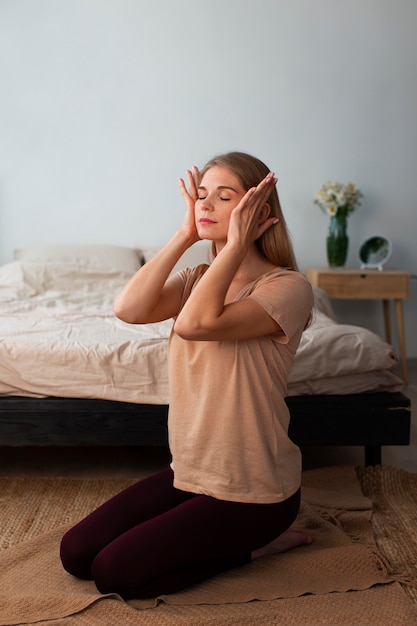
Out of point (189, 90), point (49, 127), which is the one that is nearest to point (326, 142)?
point (189, 90)

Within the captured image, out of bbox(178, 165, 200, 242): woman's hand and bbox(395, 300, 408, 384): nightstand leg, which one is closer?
bbox(178, 165, 200, 242): woman's hand

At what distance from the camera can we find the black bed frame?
2.26 m

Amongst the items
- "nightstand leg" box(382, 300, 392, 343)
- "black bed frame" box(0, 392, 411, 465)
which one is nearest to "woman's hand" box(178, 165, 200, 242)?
"black bed frame" box(0, 392, 411, 465)

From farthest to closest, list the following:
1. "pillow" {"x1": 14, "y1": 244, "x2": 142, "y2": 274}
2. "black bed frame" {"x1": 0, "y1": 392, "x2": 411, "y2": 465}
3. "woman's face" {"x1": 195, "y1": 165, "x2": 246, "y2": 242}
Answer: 1. "pillow" {"x1": 14, "y1": 244, "x2": 142, "y2": 274}
2. "black bed frame" {"x1": 0, "y1": 392, "x2": 411, "y2": 465}
3. "woman's face" {"x1": 195, "y1": 165, "x2": 246, "y2": 242}

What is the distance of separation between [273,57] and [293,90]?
9.1 inches

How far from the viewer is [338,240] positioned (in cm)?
420

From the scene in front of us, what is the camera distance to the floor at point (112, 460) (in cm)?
248

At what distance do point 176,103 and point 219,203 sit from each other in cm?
294

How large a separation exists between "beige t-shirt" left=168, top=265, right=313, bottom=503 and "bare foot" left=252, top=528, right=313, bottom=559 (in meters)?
0.26

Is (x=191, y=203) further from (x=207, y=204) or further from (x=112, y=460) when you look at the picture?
(x=112, y=460)

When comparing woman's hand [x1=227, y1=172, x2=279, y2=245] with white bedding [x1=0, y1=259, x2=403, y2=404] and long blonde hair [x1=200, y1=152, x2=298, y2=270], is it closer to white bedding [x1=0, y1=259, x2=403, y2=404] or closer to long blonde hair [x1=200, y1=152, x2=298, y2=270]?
long blonde hair [x1=200, y1=152, x2=298, y2=270]

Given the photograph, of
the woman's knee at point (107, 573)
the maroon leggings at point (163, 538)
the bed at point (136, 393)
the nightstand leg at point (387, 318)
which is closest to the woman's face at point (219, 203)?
the maroon leggings at point (163, 538)

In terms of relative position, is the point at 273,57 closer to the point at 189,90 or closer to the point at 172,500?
the point at 189,90

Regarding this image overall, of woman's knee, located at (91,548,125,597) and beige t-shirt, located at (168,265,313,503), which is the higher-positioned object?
beige t-shirt, located at (168,265,313,503)
